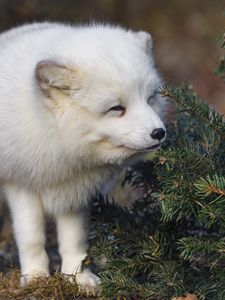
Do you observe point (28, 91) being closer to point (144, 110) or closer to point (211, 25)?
point (144, 110)

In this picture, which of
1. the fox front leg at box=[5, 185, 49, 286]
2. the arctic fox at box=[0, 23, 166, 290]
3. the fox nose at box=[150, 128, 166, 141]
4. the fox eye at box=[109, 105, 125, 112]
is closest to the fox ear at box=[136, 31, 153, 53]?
the arctic fox at box=[0, 23, 166, 290]

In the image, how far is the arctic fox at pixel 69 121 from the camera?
148 inches

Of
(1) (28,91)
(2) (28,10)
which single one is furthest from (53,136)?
(2) (28,10)

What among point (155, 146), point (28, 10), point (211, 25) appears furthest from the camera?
point (211, 25)

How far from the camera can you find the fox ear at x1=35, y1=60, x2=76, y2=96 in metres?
3.77

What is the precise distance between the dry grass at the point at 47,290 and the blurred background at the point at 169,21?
16.1 ft

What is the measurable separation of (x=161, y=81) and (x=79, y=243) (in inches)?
36.2

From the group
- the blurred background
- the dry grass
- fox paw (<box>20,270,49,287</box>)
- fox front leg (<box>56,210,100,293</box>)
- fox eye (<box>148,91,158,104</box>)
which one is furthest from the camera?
the blurred background

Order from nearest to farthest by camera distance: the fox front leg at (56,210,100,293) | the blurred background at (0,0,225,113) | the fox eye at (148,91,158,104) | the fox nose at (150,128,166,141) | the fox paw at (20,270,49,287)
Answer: the fox nose at (150,128,166,141) < the fox eye at (148,91,158,104) < the fox paw at (20,270,49,287) < the fox front leg at (56,210,100,293) < the blurred background at (0,0,225,113)

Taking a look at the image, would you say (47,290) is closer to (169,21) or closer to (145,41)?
(145,41)

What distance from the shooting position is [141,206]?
430 cm

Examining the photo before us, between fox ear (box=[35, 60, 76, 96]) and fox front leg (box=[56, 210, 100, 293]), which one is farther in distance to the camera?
fox front leg (box=[56, 210, 100, 293])

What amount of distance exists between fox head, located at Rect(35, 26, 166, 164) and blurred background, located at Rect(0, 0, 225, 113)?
16.5ft

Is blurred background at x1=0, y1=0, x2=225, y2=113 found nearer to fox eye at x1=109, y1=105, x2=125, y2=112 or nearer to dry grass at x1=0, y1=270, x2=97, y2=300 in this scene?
dry grass at x1=0, y1=270, x2=97, y2=300
